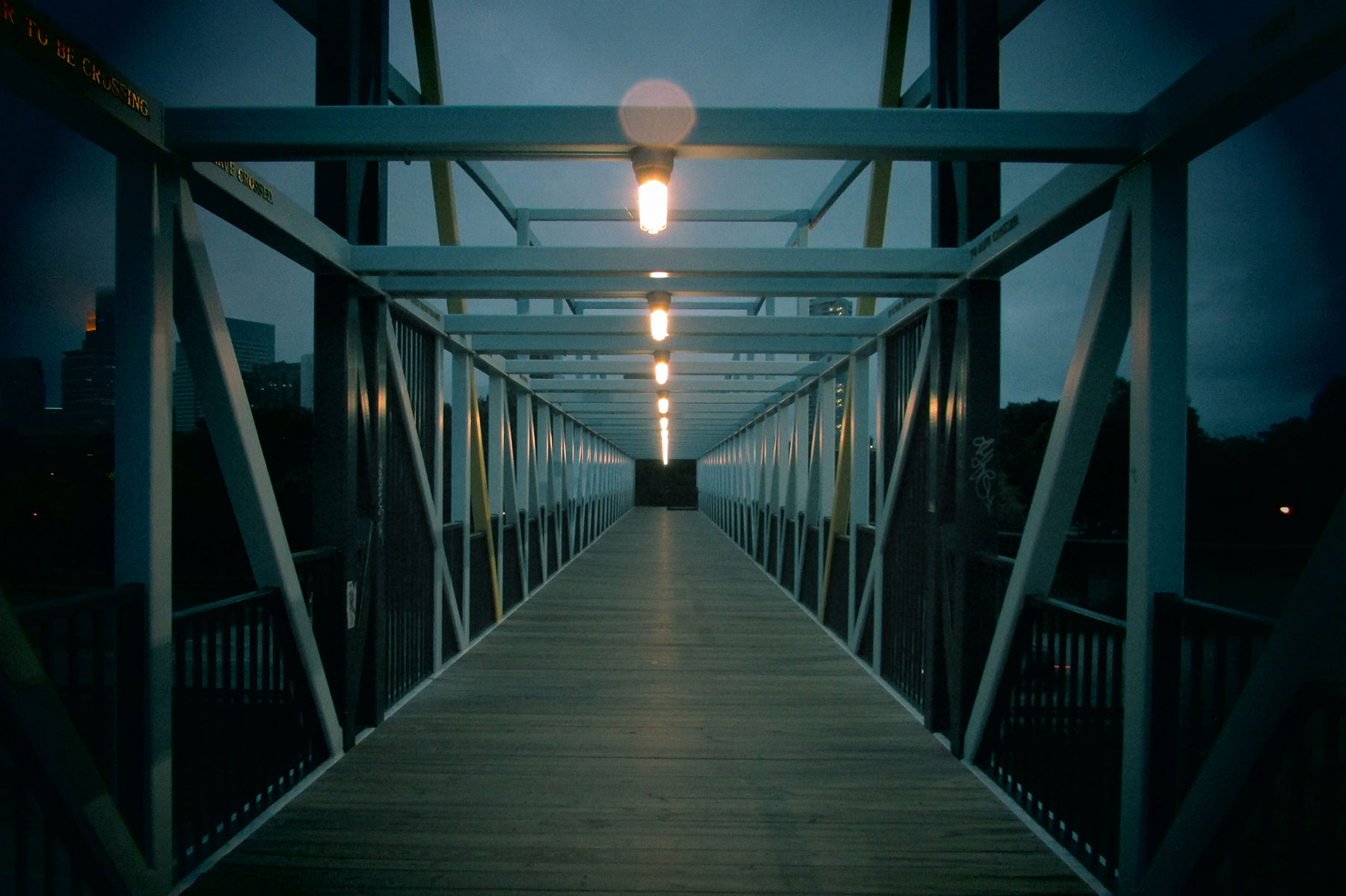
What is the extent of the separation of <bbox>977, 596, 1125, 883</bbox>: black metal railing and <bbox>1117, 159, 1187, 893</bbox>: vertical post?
5.3 inches

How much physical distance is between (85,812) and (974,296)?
4.61 metres

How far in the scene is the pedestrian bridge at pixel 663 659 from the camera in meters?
2.39

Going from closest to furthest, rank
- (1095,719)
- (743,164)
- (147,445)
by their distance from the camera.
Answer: (147,445), (1095,719), (743,164)

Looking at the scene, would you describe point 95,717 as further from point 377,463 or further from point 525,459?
point 525,459

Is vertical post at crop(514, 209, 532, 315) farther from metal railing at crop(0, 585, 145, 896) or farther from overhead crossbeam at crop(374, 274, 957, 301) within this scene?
metal railing at crop(0, 585, 145, 896)

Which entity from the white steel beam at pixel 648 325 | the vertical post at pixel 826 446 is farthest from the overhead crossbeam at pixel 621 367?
the white steel beam at pixel 648 325

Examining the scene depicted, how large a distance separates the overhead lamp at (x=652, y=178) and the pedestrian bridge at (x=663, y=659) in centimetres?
2

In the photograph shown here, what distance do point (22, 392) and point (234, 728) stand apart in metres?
3.69

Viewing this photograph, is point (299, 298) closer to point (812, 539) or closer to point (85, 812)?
point (812, 539)

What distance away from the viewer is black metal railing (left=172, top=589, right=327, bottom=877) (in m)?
2.99

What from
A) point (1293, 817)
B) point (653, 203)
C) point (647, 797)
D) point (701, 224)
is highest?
point (701, 224)

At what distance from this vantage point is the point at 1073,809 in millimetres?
3281

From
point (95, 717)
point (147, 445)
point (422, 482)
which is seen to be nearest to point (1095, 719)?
point (95, 717)

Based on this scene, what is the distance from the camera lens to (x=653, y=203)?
2.90m
